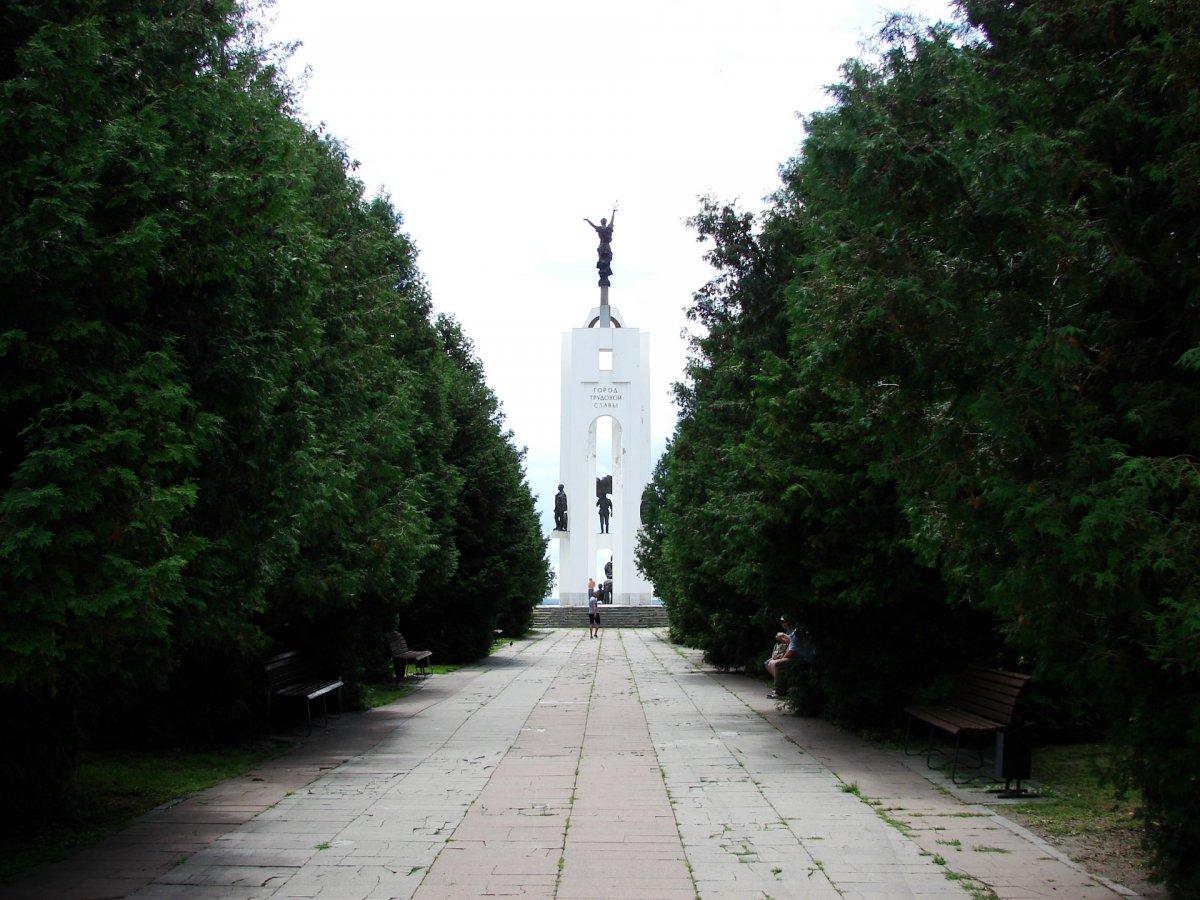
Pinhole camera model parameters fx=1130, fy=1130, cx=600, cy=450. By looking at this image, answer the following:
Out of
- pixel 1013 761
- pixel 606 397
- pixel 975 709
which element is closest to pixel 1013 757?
pixel 1013 761

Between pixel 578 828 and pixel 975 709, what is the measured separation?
458 centimetres

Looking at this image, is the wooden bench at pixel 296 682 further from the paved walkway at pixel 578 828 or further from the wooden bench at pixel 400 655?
the wooden bench at pixel 400 655

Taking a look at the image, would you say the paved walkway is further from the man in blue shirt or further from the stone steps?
the stone steps

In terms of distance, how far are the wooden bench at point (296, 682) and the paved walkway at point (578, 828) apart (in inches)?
23.6

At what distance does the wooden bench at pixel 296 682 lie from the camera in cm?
1216

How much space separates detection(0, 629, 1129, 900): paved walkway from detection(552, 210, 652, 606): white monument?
38034 mm

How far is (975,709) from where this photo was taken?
10297 mm

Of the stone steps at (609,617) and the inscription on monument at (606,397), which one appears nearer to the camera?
the stone steps at (609,617)

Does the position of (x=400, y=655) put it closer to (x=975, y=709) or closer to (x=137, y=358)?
(x=975, y=709)

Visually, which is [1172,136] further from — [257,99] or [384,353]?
[384,353]

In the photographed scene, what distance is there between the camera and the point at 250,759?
10617 millimetres

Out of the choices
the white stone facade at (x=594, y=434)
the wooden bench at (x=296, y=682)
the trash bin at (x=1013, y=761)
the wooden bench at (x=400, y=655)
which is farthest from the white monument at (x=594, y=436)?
the trash bin at (x=1013, y=761)

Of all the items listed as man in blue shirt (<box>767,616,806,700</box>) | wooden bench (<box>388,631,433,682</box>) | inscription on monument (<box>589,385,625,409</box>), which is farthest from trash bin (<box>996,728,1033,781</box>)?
inscription on monument (<box>589,385,625,409</box>)

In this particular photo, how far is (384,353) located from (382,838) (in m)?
7.37
